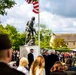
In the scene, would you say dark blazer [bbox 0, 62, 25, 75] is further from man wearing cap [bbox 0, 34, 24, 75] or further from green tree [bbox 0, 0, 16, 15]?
green tree [bbox 0, 0, 16, 15]

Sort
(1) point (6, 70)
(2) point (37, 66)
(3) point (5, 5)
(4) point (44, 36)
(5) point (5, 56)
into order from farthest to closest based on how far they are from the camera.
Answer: (4) point (44, 36), (3) point (5, 5), (2) point (37, 66), (5) point (5, 56), (1) point (6, 70)

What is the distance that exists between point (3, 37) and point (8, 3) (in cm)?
2559

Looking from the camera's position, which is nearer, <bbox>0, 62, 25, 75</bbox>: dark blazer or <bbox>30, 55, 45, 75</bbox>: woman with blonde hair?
<bbox>0, 62, 25, 75</bbox>: dark blazer

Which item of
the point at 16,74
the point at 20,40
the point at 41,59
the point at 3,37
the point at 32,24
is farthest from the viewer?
the point at 20,40

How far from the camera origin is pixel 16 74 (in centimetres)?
323

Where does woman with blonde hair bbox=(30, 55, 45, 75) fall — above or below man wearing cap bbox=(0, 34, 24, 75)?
below

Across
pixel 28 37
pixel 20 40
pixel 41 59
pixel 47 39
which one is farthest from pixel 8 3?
pixel 47 39

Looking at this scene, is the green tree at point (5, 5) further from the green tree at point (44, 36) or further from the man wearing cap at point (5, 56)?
the green tree at point (44, 36)

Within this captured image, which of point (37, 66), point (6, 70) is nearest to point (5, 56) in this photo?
point (6, 70)

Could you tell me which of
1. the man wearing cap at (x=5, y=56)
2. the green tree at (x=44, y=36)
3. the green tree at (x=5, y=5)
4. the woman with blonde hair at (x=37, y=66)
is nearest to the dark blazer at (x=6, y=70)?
the man wearing cap at (x=5, y=56)

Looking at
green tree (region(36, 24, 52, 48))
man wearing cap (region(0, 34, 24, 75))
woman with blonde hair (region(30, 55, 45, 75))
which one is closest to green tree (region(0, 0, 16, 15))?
woman with blonde hair (region(30, 55, 45, 75))

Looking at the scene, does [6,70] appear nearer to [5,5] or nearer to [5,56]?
[5,56]

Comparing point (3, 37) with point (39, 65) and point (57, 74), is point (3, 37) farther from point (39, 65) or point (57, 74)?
point (39, 65)

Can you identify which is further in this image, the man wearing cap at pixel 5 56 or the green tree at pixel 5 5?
the green tree at pixel 5 5
